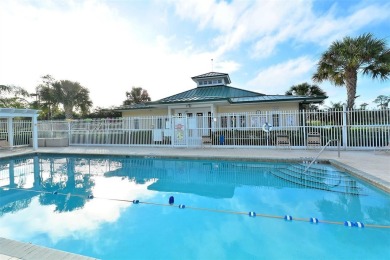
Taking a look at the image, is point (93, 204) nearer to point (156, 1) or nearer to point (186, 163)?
point (186, 163)

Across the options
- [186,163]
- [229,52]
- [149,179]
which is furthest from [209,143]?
[229,52]

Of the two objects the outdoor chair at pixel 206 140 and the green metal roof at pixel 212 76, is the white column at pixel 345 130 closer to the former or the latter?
the outdoor chair at pixel 206 140

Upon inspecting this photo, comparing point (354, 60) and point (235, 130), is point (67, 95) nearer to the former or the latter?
point (235, 130)

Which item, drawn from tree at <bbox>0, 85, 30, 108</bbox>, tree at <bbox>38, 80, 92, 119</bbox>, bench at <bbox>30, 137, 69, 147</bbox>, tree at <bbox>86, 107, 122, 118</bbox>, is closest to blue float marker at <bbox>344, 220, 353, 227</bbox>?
bench at <bbox>30, 137, 69, 147</bbox>

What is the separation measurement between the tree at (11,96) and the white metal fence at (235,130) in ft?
21.4

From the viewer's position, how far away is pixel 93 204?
216 inches

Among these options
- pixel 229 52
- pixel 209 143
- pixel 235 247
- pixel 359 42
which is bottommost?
Result: pixel 235 247

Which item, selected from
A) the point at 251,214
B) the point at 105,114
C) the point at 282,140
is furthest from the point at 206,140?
the point at 105,114

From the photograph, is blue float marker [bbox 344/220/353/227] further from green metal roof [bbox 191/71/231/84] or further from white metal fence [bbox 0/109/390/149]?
green metal roof [bbox 191/71/231/84]

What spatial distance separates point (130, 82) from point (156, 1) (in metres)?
31.2

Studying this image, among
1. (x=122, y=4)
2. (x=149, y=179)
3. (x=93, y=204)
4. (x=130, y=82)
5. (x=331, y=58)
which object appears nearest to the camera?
(x=93, y=204)

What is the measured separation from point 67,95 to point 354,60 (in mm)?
29232

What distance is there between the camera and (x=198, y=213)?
4.86 meters

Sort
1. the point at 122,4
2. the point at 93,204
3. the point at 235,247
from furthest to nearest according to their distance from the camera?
the point at 122,4 < the point at 93,204 < the point at 235,247
